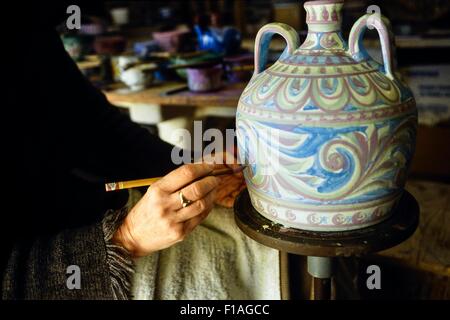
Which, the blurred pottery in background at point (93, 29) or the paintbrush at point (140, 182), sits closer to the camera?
the paintbrush at point (140, 182)

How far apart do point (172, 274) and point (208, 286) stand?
96 millimetres

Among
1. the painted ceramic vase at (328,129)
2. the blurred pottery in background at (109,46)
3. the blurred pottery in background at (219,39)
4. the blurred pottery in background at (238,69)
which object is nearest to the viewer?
the painted ceramic vase at (328,129)

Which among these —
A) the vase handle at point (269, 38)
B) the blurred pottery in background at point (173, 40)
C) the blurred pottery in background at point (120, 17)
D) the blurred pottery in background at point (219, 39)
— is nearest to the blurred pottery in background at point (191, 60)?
the blurred pottery in background at point (219, 39)

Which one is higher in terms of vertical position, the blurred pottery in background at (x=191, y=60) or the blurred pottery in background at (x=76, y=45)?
the blurred pottery in background at (x=76, y=45)

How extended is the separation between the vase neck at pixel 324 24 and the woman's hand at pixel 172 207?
0.32 meters

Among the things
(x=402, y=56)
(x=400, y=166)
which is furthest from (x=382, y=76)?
(x=402, y=56)

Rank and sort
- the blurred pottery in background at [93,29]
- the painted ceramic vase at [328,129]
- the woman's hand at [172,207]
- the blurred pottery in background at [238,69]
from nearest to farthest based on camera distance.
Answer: the painted ceramic vase at [328,129] < the woman's hand at [172,207] < the blurred pottery in background at [238,69] < the blurred pottery in background at [93,29]

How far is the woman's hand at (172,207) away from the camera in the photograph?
0.85 m

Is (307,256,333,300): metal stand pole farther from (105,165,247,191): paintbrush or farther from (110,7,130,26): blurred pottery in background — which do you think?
(110,7,130,26): blurred pottery in background

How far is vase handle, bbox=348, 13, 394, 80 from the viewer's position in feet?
2.56

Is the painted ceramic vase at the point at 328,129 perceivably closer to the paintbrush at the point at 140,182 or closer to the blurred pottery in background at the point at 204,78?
the paintbrush at the point at 140,182

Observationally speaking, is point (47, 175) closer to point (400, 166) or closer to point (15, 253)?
point (15, 253)

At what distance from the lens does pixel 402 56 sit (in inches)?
119

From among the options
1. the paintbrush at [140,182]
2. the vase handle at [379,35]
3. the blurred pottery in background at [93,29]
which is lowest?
the paintbrush at [140,182]
